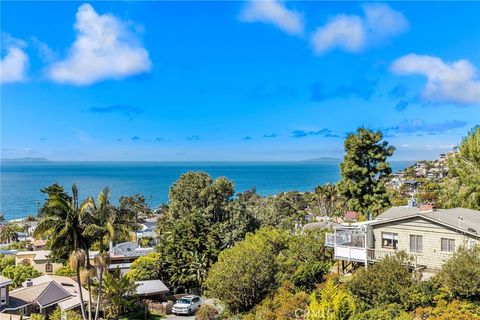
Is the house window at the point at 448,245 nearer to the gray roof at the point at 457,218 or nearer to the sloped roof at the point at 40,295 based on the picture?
the gray roof at the point at 457,218

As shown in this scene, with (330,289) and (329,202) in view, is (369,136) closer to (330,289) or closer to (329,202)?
(330,289)

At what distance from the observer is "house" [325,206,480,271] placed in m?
21.0

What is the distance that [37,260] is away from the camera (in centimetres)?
4391

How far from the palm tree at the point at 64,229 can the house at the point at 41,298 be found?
4245mm

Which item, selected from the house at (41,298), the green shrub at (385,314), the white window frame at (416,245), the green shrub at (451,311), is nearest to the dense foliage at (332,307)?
the green shrub at (385,314)

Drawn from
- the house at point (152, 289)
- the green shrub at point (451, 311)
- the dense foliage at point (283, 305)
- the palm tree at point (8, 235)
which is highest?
the green shrub at point (451, 311)

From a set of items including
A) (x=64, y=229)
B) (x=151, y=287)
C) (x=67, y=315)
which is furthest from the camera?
(x=151, y=287)

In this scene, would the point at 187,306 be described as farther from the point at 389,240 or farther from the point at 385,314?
the point at 385,314

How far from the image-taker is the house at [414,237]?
21.0 metres

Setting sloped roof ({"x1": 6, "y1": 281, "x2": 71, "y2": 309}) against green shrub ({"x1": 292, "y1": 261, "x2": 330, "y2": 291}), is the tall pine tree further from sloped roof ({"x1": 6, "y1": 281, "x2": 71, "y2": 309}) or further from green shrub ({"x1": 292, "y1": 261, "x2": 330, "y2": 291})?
sloped roof ({"x1": 6, "y1": 281, "x2": 71, "y2": 309})

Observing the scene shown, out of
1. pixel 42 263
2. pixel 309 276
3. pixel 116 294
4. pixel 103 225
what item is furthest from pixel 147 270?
pixel 309 276

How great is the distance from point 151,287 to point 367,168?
20.9 meters

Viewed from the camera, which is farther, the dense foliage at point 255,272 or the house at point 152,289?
the house at point 152,289

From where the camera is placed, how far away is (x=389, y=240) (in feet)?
77.0
